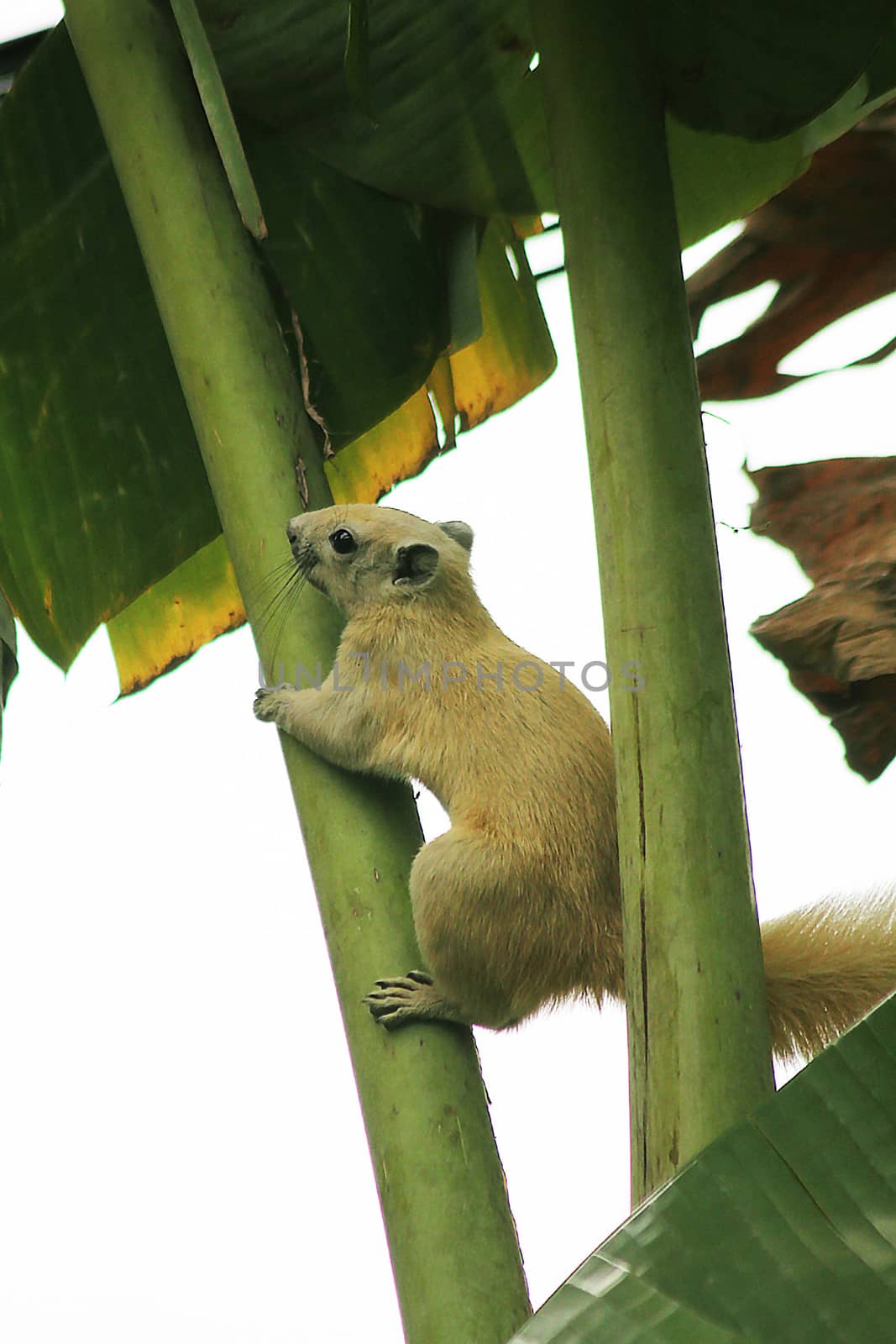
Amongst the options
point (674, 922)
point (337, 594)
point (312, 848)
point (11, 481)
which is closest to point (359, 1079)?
point (312, 848)

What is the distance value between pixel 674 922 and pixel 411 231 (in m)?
1.18

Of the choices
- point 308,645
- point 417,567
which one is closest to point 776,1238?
point 308,645

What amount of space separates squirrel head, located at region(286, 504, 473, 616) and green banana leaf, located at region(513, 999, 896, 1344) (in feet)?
3.86

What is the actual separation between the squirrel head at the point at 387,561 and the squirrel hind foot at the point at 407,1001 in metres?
0.72

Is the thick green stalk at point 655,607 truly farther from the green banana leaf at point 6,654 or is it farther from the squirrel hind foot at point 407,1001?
the green banana leaf at point 6,654

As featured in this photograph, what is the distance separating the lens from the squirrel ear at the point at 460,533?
6.94 feet

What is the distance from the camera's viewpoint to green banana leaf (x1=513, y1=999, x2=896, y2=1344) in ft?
2.08

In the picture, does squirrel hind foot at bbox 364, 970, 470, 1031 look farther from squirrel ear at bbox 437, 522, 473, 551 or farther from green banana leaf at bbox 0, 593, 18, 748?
squirrel ear at bbox 437, 522, 473, 551

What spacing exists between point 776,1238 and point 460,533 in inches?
61.3

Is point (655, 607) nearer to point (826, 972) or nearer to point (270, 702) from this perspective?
point (826, 972)

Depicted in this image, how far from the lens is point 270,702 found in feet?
5.18

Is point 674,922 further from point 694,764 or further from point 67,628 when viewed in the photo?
point 67,628

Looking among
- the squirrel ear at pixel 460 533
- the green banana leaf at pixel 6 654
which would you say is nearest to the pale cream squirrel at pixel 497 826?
the squirrel ear at pixel 460 533

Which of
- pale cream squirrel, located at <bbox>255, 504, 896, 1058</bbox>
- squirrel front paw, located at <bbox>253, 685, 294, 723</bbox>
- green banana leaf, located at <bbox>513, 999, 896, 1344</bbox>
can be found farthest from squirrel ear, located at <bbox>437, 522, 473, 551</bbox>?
green banana leaf, located at <bbox>513, 999, 896, 1344</bbox>
